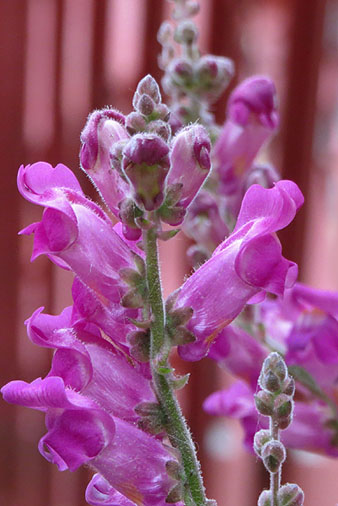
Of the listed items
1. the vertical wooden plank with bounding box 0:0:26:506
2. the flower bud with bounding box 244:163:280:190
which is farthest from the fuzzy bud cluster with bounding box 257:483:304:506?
the vertical wooden plank with bounding box 0:0:26:506

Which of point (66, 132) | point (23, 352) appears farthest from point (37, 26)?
point (23, 352)

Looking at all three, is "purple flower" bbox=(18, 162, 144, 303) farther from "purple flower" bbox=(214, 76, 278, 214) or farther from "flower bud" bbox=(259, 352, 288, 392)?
"purple flower" bbox=(214, 76, 278, 214)

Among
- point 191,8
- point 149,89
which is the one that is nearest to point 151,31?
point 191,8

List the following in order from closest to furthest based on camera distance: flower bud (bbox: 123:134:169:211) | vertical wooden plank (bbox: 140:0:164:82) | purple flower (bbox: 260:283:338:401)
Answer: flower bud (bbox: 123:134:169:211) < purple flower (bbox: 260:283:338:401) < vertical wooden plank (bbox: 140:0:164:82)

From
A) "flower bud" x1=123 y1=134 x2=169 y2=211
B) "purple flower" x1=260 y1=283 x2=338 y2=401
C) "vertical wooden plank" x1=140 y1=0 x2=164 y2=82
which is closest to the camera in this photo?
"flower bud" x1=123 y1=134 x2=169 y2=211

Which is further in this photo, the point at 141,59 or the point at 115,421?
the point at 141,59

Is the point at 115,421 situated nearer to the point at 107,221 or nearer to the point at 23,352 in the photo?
the point at 107,221

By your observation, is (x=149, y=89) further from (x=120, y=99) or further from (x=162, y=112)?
(x=120, y=99)
